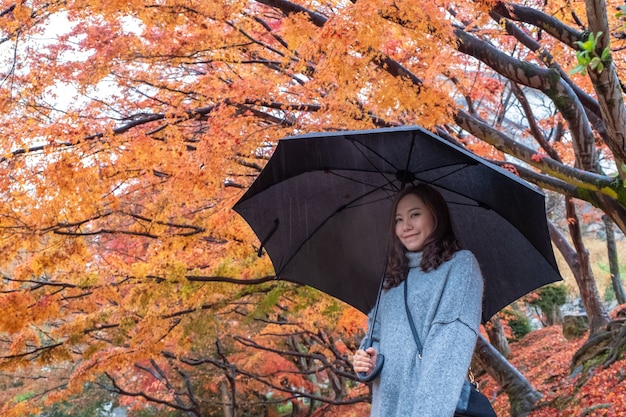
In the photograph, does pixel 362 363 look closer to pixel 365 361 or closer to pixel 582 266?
pixel 365 361

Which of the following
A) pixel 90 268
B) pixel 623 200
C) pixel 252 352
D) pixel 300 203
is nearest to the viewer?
pixel 300 203

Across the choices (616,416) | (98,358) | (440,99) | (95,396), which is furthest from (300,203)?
(95,396)

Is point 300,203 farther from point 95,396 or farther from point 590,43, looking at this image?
point 95,396

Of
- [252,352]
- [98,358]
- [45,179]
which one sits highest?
[45,179]

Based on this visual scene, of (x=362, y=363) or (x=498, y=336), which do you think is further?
(x=498, y=336)

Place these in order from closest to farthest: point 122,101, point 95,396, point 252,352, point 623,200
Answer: point 623,200 < point 122,101 < point 252,352 < point 95,396

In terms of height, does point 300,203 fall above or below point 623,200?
below

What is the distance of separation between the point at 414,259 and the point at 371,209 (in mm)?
840

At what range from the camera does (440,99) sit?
16.2 feet

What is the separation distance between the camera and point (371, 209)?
10.4 ft

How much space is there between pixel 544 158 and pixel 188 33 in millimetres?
3777

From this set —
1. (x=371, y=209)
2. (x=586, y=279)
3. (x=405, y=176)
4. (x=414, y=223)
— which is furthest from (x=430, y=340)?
(x=586, y=279)

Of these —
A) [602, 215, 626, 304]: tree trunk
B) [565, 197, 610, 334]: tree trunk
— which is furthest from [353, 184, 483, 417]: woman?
[602, 215, 626, 304]: tree trunk

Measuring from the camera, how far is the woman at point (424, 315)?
6.40ft
